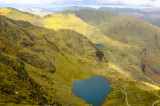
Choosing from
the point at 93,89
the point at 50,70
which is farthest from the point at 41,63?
the point at 93,89

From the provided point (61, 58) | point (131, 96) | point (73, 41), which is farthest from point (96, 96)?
point (73, 41)

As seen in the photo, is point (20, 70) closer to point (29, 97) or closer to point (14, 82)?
point (14, 82)

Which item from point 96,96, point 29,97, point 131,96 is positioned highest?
point 29,97

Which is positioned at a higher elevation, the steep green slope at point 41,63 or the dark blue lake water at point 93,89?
the steep green slope at point 41,63

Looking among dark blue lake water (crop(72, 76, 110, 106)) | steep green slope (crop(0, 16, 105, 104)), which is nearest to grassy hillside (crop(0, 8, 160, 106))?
steep green slope (crop(0, 16, 105, 104))

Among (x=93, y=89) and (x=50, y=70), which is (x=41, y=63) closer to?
(x=50, y=70)

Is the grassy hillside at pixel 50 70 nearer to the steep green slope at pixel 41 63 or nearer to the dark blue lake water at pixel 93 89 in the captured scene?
the steep green slope at pixel 41 63

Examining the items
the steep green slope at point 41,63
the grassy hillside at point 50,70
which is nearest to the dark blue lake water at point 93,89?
the grassy hillside at point 50,70

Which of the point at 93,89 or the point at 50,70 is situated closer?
the point at 93,89
